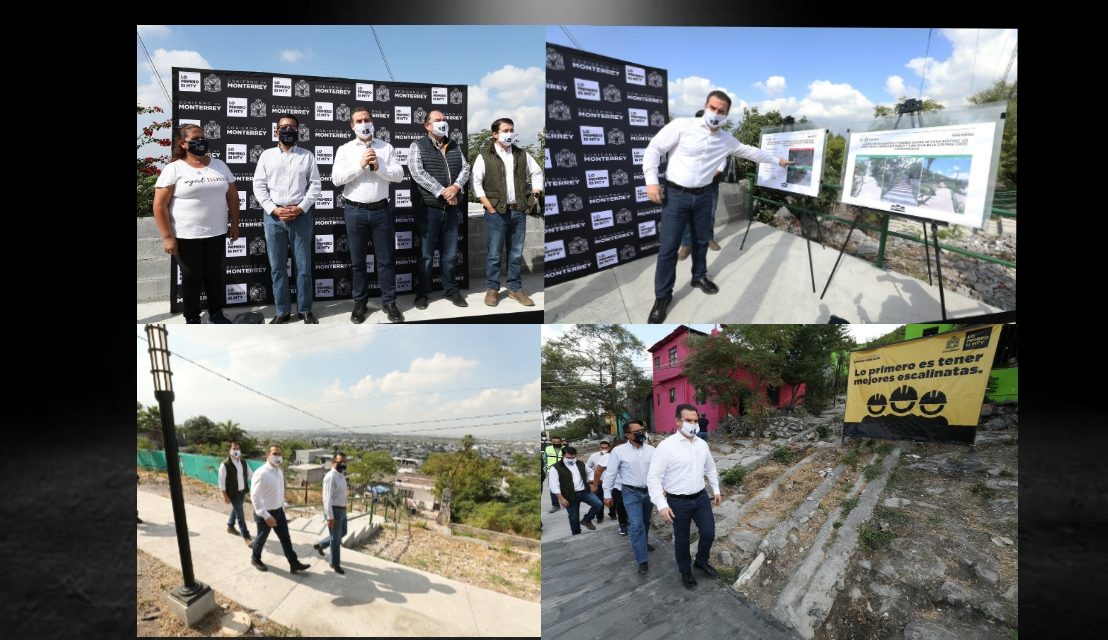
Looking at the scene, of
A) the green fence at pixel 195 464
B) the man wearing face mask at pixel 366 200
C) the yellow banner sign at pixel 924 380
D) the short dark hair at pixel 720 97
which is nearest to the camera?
the short dark hair at pixel 720 97

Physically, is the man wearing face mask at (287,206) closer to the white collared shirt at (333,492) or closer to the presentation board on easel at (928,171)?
the white collared shirt at (333,492)

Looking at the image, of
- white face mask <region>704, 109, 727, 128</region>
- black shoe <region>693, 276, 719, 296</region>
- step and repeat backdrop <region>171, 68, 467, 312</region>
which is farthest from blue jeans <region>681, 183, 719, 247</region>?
step and repeat backdrop <region>171, 68, 467, 312</region>

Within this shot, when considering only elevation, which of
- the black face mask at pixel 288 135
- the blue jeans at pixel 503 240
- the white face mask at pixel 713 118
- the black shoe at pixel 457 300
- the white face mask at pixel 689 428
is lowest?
the white face mask at pixel 689 428

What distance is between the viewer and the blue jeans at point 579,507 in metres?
3.65

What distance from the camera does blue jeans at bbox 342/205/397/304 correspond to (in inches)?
154

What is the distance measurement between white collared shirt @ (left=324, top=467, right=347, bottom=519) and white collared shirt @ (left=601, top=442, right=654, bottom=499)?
1.60 metres

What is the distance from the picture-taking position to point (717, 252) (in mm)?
3582

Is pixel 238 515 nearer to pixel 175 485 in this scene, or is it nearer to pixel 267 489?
pixel 267 489

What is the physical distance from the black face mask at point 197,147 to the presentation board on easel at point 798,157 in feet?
10.5

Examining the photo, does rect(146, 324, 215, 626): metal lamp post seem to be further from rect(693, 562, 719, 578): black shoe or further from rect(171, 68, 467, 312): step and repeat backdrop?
rect(693, 562, 719, 578): black shoe

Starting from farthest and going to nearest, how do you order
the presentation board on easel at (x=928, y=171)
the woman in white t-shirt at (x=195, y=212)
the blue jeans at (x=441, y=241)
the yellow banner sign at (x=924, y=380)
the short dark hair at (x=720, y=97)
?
1. the blue jeans at (x=441, y=241)
2. the woman in white t-shirt at (x=195, y=212)
3. the yellow banner sign at (x=924, y=380)
4. the short dark hair at (x=720, y=97)
5. the presentation board on easel at (x=928, y=171)

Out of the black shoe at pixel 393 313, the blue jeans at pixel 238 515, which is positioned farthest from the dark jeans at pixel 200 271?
the blue jeans at pixel 238 515

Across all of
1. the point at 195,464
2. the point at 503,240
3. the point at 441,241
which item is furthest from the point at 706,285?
the point at 195,464

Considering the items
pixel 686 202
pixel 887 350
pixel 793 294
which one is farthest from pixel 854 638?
pixel 686 202
